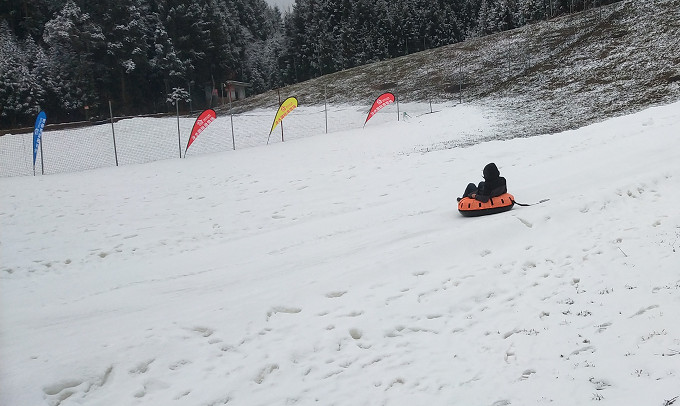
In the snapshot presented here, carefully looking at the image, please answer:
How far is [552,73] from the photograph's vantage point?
34.9 m

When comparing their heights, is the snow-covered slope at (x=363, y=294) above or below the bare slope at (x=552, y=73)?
below

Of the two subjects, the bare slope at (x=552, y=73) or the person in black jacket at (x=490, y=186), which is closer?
the person in black jacket at (x=490, y=186)

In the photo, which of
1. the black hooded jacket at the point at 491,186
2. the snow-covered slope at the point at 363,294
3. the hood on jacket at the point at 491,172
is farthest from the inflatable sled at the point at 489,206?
the hood on jacket at the point at 491,172

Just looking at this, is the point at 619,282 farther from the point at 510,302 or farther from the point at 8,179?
the point at 8,179

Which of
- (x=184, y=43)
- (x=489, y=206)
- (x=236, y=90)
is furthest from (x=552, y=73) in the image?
(x=184, y=43)

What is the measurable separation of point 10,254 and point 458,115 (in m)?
22.9

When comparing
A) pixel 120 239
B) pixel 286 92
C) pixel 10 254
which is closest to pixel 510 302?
pixel 120 239

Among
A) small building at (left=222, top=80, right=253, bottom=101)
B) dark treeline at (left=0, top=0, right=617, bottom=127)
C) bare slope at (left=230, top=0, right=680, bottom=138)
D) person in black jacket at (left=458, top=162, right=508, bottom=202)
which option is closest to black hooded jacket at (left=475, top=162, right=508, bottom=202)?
person in black jacket at (left=458, top=162, right=508, bottom=202)

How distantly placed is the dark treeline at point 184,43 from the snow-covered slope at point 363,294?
1856 inches

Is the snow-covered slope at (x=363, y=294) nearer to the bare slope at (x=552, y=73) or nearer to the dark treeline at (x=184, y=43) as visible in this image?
the bare slope at (x=552, y=73)

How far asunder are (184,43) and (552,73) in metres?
50.7

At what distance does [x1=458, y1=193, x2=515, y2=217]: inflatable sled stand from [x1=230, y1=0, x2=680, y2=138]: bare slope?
11.7m

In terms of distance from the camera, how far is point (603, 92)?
88.1 ft

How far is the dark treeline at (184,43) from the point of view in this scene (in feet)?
173
